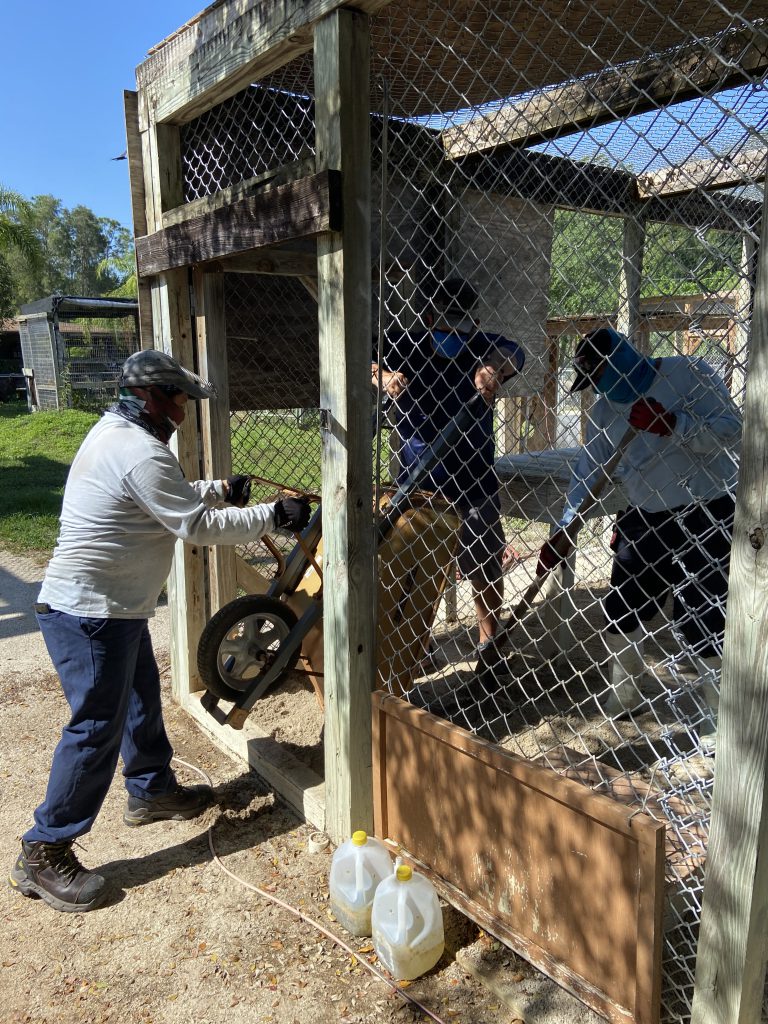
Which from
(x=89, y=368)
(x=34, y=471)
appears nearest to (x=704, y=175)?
(x=34, y=471)

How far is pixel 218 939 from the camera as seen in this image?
270cm

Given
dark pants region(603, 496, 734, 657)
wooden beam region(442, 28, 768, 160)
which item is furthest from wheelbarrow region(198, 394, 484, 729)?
wooden beam region(442, 28, 768, 160)

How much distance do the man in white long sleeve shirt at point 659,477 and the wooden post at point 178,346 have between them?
75.9 inches

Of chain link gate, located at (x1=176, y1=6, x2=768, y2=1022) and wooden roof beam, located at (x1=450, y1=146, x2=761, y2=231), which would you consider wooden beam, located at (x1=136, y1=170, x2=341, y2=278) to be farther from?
wooden roof beam, located at (x1=450, y1=146, x2=761, y2=231)

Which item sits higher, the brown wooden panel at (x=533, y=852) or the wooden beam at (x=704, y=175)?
the wooden beam at (x=704, y=175)

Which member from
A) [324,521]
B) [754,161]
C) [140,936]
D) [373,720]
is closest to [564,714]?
[373,720]

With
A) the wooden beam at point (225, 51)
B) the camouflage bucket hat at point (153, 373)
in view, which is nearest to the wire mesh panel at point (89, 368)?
the wooden beam at point (225, 51)

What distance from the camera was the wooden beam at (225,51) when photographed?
8.84 ft

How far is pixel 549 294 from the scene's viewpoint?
173 inches

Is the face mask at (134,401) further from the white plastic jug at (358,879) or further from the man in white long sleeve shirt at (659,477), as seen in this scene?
the white plastic jug at (358,879)

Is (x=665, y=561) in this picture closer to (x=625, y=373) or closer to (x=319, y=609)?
(x=625, y=373)

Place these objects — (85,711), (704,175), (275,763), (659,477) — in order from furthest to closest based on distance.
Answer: (704,175), (275,763), (659,477), (85,711)

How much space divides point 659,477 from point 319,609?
1.58m

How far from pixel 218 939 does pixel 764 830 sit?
1.90m
